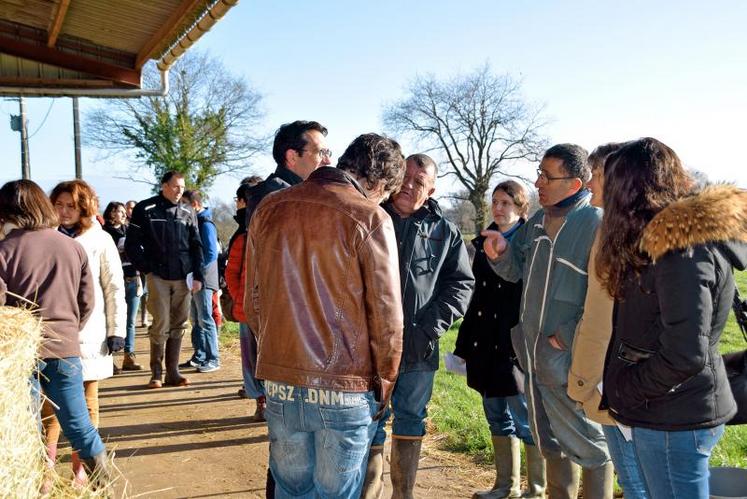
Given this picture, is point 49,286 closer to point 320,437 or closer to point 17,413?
point 17,413

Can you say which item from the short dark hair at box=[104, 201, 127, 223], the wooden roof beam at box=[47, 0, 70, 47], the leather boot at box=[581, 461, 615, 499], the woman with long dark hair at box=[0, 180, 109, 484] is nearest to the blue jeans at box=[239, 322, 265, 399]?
the woman with long dark hair at box=[0, 180, 109, 484]

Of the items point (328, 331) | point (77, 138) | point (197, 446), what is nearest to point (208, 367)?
point (197, 446)

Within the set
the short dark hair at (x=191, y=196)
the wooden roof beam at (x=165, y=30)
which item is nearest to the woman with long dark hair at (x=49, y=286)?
the wooden roof beam at (x=165, y=30)

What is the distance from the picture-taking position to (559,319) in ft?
10.5

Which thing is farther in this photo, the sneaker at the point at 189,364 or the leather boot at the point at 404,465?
the sneaker at the point at 189,364

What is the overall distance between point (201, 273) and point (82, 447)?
3.60 m

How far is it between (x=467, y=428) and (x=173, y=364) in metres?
3.40

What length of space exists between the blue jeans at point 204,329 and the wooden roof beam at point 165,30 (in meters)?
2.76

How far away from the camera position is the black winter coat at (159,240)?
7023 millimetres

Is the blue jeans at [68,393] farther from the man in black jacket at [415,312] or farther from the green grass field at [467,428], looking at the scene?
the green grass field at [467,428]

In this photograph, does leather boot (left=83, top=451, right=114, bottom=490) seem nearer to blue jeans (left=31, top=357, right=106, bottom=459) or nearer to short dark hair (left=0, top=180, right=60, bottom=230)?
blue jeans (left=31, top=357, right=106, bottom=459)

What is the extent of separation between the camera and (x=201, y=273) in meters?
7.26

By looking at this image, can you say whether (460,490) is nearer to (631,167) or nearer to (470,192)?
(631,167)

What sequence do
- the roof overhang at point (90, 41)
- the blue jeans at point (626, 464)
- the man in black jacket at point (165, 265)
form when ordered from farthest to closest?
the man in black jacket at point (165, 265)
the roof overhang at point (90, 41)
the blue jeans at point (626, 464)
